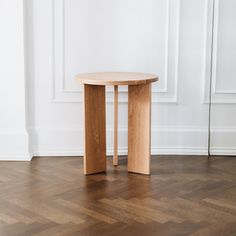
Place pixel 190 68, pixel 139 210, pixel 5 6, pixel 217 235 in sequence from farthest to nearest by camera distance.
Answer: pixel 190 68 < pixel 5 6 < pixel 139 210 < pixel 217 235

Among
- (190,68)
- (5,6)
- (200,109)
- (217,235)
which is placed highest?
(5,6)

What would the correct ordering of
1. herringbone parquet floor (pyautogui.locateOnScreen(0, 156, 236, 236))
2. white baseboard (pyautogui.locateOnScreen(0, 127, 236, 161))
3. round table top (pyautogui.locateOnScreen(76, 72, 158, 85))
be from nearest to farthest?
herringbone parquet floor (pyautogui.locateOnScreen(0, 156, 236, 236)), round table top (pyautogui.locateOnScreen(76, 72, 158, 85)), white baseboard (pyautogui.locateOnScreen(0, 127, 236, 161))

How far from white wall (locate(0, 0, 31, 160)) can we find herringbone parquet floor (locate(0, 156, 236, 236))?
16cm

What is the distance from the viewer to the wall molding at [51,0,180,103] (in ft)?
14.2

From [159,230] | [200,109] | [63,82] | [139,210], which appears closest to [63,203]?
[139,210]

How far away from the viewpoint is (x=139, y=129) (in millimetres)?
3941

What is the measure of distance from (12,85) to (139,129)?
1.13m

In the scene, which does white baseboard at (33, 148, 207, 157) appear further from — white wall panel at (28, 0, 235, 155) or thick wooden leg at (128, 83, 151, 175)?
thick wooden leg at (128, 83, 151, 175)

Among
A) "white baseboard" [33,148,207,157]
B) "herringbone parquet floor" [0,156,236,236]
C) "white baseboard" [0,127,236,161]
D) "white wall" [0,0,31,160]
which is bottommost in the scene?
"herringbone parquet floor" [0,156,236,236]

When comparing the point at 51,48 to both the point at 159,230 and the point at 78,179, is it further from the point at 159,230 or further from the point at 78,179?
the point at 159,230

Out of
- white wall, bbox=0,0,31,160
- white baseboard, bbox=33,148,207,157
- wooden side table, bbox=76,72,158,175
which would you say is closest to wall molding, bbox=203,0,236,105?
white baseboard, bbox=33,148,207,157

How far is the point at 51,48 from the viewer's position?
4.34 m

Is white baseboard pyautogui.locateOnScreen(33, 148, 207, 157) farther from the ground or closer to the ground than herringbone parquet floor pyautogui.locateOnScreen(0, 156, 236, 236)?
farther from the ground

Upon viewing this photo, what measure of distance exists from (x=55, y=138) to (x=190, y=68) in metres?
1.29
